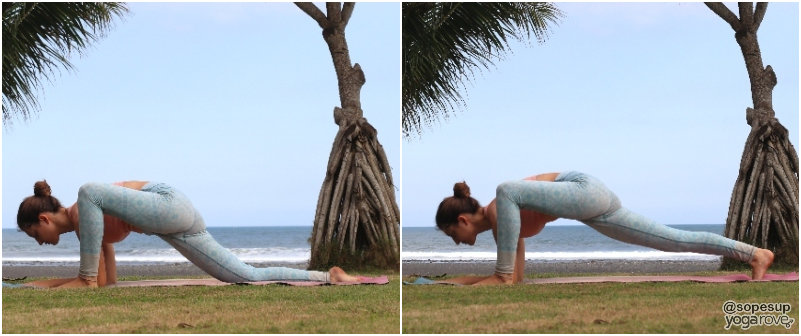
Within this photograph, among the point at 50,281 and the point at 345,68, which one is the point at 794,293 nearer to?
the point at 345,68

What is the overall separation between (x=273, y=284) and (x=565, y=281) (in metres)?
1.39

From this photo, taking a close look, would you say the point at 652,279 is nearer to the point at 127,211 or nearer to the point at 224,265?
the point at 224,265

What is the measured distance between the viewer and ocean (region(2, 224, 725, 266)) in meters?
9.03

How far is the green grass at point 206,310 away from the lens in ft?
11.4

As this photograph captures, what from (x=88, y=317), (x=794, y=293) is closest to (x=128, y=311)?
(x=88, y=317)

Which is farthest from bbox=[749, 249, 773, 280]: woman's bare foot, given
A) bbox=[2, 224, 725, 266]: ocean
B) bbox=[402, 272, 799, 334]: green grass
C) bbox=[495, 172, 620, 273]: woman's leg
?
bbox=[2, 224, 725, 266]: ocean

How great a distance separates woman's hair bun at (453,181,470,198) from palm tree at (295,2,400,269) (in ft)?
4.65

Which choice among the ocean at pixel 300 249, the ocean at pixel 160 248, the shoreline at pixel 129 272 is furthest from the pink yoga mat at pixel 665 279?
the ocean at pixel 160 248

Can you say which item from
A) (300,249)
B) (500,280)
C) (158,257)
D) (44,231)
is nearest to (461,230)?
(500,280)

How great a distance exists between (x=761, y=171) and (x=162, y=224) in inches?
138

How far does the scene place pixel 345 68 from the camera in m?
5.86

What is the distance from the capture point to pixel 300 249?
61.0ft

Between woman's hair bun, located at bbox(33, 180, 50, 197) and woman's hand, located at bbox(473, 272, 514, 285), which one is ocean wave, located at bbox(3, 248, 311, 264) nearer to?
woman's hair bun, located at bbox(33, 180, 50, 197)

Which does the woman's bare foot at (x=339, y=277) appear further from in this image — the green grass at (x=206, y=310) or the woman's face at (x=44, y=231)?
the woman's face at (x=44, y=231)
